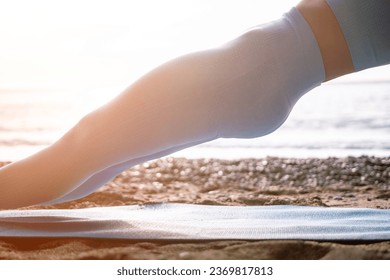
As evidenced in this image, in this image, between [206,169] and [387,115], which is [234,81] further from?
[387,115]

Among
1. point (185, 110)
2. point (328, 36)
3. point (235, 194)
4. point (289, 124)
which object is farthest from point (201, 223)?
point (289, 124)

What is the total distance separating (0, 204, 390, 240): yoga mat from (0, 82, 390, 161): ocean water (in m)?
0.90

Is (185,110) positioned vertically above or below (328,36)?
below

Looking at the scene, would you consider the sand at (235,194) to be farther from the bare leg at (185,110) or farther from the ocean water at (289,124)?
the ocean water at (289,124)

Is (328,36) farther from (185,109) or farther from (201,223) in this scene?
(201,223)

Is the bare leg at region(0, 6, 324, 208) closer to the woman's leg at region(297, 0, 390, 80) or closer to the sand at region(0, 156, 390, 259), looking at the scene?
the woman's leg at region(297, 0, 390, 80)

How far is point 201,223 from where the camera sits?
45.9 inches

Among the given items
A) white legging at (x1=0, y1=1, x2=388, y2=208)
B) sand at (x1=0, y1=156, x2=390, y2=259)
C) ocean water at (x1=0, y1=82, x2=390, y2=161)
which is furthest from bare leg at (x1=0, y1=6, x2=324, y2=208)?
ocean water at (x1=0, y1=82, x2=390, y2=161)

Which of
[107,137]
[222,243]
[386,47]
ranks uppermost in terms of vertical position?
[386,47]

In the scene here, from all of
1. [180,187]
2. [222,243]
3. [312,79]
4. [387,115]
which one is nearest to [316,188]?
[180,187]

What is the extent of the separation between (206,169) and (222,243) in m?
1.22

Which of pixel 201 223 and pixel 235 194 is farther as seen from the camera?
pixel 235 194

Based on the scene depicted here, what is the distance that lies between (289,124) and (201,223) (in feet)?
8.34

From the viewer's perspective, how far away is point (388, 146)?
294 cm
